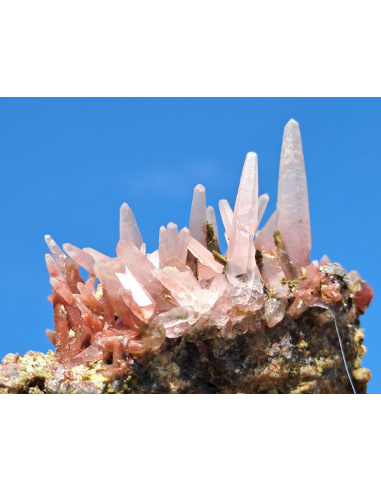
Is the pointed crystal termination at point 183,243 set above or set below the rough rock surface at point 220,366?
above

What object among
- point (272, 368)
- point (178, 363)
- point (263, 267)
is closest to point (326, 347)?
point (272, 368)

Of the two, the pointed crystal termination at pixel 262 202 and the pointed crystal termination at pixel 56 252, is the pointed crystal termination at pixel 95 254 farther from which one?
the pointed crystal termination at pixel 262 202

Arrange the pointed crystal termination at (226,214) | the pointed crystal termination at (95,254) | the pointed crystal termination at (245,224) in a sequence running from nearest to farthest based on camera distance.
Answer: the pointed crystal termination at (245,224)
the pointed crystal termination at (95,254)
the pointed crystal termination at (226,214)

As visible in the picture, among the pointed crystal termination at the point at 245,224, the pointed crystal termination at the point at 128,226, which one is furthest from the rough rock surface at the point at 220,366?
the pointed crystal termination at the point at 128,226

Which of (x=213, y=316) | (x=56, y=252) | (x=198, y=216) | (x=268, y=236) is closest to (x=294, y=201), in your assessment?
(x=268, y=236)

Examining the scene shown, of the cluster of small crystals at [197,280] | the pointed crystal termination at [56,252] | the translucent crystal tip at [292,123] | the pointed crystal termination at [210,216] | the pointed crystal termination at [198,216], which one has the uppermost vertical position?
the translucent crystal tip at [292,123]

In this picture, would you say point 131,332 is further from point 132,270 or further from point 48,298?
point 48,298

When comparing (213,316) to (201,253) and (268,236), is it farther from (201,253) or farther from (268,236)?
(268,236)
